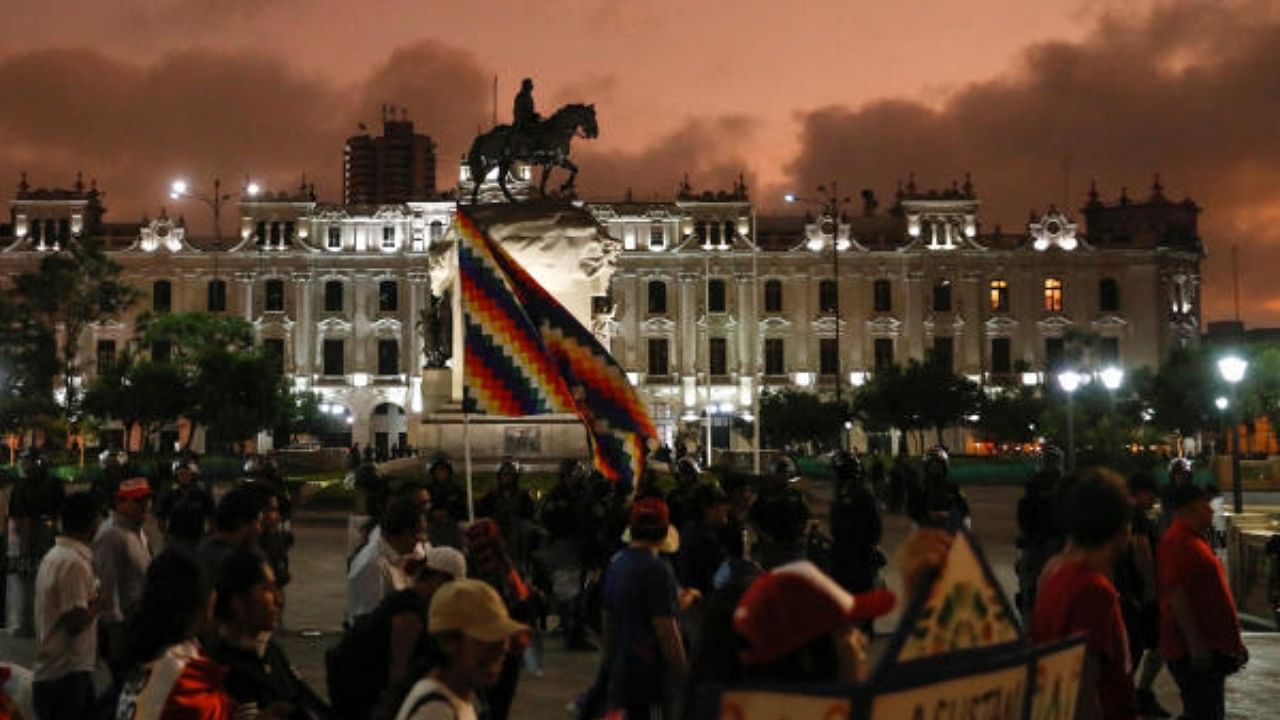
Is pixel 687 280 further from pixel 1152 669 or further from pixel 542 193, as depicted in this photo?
pixel 1152 669

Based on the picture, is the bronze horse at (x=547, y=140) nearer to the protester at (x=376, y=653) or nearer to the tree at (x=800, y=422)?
the protester at (x=376, y=653)

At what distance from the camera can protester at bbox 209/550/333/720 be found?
4.77 meters

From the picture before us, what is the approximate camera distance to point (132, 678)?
4566 millimetres

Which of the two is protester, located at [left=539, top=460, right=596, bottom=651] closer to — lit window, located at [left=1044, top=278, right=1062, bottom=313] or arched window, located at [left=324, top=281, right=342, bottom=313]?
arched window, located at [left=324, top=281, right=342, bottom=313]

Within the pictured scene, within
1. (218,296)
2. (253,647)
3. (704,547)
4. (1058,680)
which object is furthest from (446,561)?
(218,296)

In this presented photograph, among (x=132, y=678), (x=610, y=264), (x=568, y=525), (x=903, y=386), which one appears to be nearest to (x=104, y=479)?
(x=568, y=525)

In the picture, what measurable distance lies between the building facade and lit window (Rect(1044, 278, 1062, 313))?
113mm

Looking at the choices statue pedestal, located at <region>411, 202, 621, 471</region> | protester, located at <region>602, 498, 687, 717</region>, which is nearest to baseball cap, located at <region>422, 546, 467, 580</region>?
protester, located at <region>602, 498, 687, 717</region>

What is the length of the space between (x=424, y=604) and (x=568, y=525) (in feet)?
24.1

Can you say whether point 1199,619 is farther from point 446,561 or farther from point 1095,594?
point 446,561

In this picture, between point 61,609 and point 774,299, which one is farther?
point 774,299

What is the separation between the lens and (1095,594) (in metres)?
5.20

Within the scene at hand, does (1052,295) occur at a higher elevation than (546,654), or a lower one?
higher

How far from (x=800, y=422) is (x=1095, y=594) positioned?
65.5 meters
